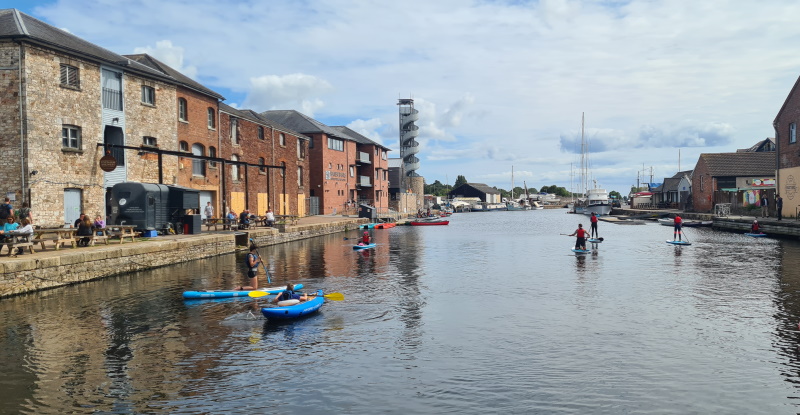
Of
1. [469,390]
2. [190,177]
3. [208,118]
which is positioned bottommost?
[469,390]

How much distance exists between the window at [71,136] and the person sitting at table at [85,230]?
7.10 m

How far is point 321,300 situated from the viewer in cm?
1633

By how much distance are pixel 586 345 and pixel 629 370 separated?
1754mm

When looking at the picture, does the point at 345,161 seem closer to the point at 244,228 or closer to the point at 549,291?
the point at 244,228

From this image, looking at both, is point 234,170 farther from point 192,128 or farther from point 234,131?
point 192,128

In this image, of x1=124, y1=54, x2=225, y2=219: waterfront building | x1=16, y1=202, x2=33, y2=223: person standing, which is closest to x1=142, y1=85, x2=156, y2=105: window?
x1=124, y1=54, x2=225, y2=219: waterfront building

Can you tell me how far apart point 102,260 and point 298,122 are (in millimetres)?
50560

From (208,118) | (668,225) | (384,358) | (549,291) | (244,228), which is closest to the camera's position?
(384,358)

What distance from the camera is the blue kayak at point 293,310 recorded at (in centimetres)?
1480

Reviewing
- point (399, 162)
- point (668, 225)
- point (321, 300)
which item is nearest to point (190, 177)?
point (321, 300)

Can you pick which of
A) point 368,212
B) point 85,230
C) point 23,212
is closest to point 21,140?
point 23,212

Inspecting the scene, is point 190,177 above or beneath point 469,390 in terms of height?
above

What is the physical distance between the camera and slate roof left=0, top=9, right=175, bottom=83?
25688 mm

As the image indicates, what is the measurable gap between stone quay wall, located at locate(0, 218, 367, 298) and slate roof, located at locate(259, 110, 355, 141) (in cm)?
3571
